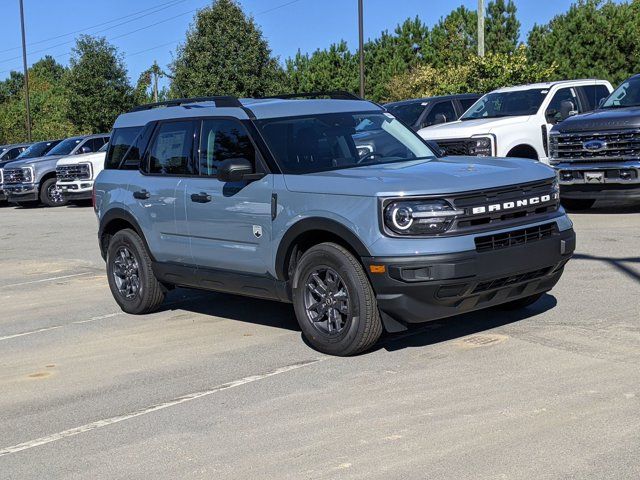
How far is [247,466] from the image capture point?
4.86 meters

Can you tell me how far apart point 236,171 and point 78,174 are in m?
18.2

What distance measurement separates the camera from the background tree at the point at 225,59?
45.8 meters

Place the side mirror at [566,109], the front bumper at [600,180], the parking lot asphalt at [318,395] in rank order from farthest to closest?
the side mirror at [566,109] → the front bumper at [600,180] → the parking lot asphalt at [318,395]

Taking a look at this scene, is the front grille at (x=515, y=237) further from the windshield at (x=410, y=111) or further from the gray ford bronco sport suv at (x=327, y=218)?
the windshield at (x=410, y=111)

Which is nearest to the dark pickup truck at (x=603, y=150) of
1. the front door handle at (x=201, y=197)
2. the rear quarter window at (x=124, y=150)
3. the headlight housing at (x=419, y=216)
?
the rear quarter window at (x=124, y=150)

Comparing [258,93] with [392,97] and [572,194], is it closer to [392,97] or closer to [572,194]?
[392,97]

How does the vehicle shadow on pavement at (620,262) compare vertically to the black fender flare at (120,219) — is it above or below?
below

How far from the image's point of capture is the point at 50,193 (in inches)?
1063

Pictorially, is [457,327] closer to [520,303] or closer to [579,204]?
[520,303]

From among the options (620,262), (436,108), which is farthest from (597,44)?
(620,262)

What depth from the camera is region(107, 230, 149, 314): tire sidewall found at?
8906 millimetres

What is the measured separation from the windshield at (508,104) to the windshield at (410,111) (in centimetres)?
185

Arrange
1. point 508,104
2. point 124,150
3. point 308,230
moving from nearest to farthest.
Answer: point 308,230
point 124,150
point 508,104

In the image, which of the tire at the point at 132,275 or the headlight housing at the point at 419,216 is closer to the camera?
the headlight housing at the point at 419,216
